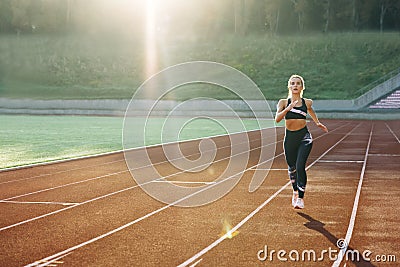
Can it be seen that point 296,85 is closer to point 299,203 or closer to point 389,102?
point 299,203

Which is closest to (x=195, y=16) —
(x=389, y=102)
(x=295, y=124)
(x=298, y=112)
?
(x=389, y=102)

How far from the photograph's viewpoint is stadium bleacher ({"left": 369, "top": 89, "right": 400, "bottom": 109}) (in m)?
50.7

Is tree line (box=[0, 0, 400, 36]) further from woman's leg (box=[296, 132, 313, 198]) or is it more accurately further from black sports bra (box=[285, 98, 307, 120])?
black sports bra (box=[285, 98, 307, 120])

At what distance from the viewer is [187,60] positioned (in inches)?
2990

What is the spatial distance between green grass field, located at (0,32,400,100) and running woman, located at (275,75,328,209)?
50092mm

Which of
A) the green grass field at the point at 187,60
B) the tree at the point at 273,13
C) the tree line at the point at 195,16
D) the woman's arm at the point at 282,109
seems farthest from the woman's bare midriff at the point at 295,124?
the tree at the point at 273,13

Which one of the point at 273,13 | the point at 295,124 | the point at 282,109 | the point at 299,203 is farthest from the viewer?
the point at 273,13

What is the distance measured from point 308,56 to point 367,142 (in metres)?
50.5

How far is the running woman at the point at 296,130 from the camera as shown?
841cm

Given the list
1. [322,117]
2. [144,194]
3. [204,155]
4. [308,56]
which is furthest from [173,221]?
[308,56]

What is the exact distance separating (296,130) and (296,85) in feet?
2.36

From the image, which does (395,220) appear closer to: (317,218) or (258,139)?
(317,218)

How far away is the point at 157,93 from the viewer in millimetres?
63125

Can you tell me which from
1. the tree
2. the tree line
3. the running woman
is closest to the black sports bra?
the running woman
